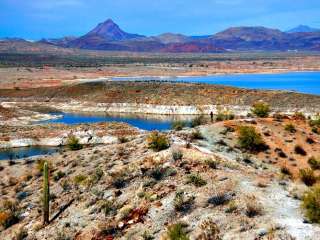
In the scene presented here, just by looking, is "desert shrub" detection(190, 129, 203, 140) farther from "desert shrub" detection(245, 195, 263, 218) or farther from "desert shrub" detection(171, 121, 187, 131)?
"desert shrub" detection(245, 195, 263, 218)

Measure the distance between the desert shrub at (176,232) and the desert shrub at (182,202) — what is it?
1633mm

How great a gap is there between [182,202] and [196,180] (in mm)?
1793

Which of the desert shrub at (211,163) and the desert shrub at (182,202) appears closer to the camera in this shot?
the desert shrub at (182,202)

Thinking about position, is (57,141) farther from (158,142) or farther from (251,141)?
(251,141)

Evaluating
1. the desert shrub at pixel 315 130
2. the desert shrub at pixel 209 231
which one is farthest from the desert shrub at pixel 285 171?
the desert shrub at pixel 209 231

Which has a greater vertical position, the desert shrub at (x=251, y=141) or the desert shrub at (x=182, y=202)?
the desert shrub at (x=182, y=202)

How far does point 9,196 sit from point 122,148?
252 inches

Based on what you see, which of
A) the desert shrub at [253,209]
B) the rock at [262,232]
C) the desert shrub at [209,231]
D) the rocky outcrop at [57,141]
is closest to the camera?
the rock at [262,232]

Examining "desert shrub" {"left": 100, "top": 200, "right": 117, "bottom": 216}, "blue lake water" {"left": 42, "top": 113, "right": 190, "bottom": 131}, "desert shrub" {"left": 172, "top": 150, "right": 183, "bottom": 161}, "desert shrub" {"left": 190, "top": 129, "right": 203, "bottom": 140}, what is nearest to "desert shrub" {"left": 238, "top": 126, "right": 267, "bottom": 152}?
"desert shrub" {"left": 190, "top": 129, "right": 203, "bottom": 140}

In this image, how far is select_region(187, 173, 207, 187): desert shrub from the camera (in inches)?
849

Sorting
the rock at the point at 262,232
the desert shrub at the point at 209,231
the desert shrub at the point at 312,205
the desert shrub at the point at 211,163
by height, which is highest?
the desert shrub at the point at 312,205

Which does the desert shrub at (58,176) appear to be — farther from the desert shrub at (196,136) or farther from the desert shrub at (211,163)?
the desert shrub at (211,163)

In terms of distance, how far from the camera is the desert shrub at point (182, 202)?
65.7ft

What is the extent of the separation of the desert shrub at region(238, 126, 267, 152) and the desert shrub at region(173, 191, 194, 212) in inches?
394
